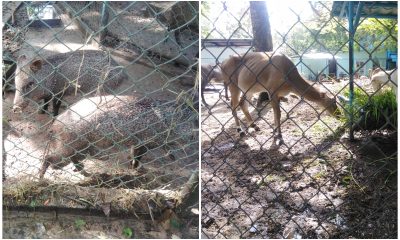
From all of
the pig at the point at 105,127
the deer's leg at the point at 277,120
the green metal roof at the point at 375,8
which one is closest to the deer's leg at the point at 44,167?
the pig at the point at 105,127

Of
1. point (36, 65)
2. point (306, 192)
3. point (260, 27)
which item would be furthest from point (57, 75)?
point (306, 192)

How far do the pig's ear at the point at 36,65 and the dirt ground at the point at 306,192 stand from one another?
8.66ft

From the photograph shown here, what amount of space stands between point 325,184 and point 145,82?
9.96 ft

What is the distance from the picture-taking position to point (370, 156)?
4016mm

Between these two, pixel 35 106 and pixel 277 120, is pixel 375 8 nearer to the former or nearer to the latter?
pixel 277 120

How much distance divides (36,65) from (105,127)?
2.52m

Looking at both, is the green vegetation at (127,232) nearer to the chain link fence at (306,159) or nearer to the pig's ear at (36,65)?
the chain link fence at (306,159)

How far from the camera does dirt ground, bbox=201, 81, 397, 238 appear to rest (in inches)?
113

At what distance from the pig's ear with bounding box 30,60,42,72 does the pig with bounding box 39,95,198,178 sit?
2103 mm

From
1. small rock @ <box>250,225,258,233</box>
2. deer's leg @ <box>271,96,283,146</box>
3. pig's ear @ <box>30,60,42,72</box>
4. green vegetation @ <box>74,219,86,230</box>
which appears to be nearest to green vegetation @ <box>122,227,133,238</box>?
green vegetation @ <box>74,219,86,230</box>

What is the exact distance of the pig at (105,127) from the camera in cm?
352

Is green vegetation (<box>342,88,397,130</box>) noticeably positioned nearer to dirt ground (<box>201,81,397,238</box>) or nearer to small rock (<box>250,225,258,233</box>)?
dirt ground (<box>201,81,397,238</box>)

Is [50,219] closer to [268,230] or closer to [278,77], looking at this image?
[268,230]

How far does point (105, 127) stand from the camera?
3580mm
